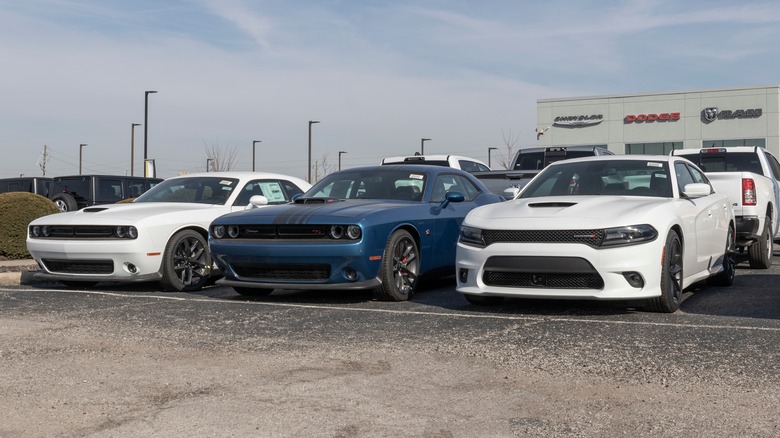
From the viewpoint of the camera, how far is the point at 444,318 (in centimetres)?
773

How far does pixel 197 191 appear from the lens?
11.3m

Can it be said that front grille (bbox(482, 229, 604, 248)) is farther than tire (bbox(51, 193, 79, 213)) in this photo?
No

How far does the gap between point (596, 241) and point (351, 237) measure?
2284 millimetres

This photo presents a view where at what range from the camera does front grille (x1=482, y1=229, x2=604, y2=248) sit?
7.51 m

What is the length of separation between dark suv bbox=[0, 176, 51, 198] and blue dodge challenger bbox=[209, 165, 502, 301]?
19.7m

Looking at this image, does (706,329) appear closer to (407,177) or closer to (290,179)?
(407,177)

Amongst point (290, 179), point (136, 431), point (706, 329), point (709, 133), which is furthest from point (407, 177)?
point (709, 133)

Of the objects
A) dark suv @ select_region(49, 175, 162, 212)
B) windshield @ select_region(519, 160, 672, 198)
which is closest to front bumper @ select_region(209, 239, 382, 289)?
windshield @ select_region(519, 160, 672, 198)

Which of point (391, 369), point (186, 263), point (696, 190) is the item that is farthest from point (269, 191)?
point (391, 369)

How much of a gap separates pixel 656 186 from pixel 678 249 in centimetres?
86

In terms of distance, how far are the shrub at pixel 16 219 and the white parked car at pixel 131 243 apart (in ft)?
15.0

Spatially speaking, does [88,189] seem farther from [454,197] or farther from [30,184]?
[454,197]

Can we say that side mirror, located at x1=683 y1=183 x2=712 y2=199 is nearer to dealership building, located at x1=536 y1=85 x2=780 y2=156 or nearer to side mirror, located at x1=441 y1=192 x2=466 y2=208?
side mirror, located at x1=441 y1=192 x2=466 y2=208

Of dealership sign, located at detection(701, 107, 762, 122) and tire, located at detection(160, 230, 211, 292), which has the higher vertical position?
dealership sign, located at detection(701, 107, 762, 122)
